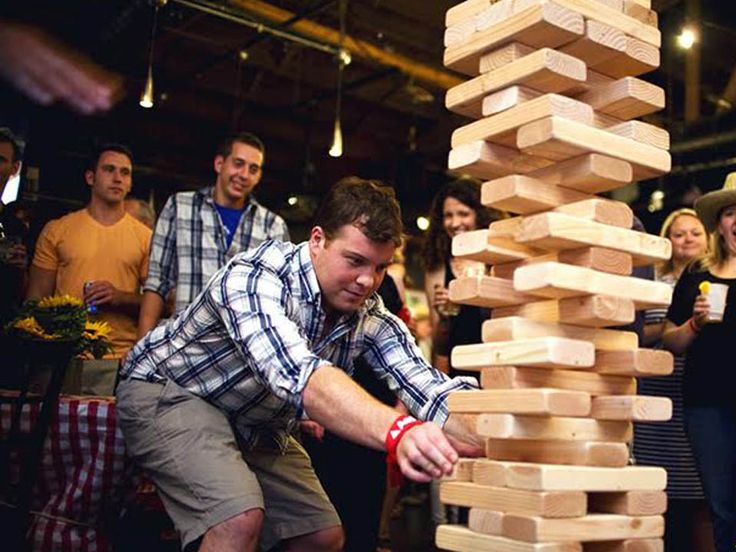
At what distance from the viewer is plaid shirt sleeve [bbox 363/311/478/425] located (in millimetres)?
2578

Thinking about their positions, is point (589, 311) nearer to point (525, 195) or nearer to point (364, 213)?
point (525, 195)

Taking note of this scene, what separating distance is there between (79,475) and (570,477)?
227 centimetres

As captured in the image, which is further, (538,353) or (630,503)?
(630,503)

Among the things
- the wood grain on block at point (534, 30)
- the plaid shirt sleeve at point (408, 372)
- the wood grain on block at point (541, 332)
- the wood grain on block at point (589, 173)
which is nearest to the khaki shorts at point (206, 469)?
the plaid shirt sleeve at point (408, 372)

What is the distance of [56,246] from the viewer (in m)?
4.52

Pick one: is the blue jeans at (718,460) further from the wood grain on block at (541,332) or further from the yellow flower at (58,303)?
the yellow flower at (58,303)

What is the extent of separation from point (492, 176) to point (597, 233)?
1.11 ft

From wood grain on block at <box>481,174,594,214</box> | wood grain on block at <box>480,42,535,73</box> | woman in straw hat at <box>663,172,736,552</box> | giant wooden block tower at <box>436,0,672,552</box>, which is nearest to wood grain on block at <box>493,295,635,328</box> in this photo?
giant wooden block tower at <box>436,0,672,552</box>

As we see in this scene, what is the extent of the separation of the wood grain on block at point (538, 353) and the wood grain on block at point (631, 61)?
688 mm

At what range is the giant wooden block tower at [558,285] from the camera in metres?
1.85

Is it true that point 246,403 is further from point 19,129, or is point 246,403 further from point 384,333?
point 19,129

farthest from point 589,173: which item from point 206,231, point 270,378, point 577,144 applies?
point 206,231

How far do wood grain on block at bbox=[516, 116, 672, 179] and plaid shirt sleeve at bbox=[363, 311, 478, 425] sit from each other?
0.86 m

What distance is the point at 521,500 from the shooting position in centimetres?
182
